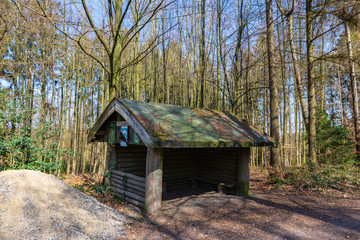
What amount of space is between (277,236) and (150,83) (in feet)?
41.5

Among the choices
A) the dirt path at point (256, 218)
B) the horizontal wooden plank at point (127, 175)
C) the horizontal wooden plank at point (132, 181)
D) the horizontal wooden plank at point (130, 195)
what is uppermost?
the horizontal wooden plank at point (127, 175)

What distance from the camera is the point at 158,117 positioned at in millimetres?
5680

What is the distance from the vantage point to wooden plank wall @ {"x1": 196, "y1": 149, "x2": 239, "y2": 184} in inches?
297

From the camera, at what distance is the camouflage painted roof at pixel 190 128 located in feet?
16.2

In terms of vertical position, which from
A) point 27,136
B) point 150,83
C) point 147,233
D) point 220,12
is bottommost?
A: point 147,233

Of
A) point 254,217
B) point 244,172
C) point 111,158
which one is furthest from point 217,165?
point 111,158

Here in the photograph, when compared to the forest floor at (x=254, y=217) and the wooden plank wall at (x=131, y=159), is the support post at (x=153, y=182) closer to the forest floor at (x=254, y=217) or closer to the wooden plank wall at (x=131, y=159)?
the forest floor at (x=254, y=217)

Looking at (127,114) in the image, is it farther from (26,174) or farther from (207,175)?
(207,175)

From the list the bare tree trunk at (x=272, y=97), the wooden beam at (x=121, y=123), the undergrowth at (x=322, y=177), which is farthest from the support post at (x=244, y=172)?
the wooden beam at (x=121, y=123)

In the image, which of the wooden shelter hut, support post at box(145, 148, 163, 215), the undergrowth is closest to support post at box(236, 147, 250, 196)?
the wooden shelter hut

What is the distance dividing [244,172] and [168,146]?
3579mm

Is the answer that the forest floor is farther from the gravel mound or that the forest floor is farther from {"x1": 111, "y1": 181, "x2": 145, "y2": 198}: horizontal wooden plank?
the gravel mound

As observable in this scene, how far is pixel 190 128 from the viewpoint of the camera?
5.73m

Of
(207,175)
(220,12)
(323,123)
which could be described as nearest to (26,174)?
(207,175)
